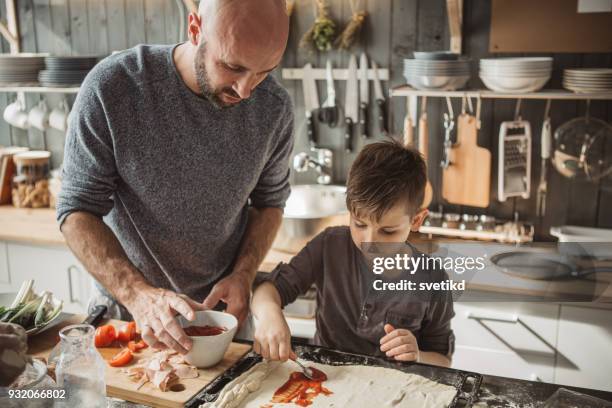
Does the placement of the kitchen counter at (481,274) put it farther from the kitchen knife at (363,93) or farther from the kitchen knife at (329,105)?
the kitchen knife at (329,105)

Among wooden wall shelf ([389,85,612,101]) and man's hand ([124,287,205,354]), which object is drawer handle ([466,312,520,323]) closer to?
wooden wall shelf ([389,85,612,101])

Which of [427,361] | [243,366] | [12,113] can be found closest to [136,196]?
[243,366]

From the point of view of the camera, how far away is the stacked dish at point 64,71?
3.03 metres

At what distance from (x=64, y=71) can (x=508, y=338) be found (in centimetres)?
223

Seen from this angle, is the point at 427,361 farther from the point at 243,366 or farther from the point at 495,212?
the point at 495,212

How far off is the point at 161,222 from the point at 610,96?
5.22 feet

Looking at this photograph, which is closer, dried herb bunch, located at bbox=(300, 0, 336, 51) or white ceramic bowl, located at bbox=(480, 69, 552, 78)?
white ceramic bowl, located at bbox=(480, 69, 552, 78)

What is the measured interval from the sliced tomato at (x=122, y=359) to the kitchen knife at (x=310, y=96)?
70.0 inches

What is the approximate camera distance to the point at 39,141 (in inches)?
139

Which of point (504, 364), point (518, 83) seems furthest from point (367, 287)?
point (518, 83)

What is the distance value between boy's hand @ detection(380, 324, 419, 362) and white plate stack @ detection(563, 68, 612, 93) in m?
1.40

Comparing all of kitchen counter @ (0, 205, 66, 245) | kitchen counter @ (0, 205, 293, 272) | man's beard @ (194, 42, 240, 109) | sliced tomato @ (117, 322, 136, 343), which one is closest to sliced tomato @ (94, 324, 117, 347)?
sliced tomato @ (117, 322, 136, 343)

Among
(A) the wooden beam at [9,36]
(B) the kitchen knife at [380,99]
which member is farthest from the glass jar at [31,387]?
(A) the wooden beam at [9,36]

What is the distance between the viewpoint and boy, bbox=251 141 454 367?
141 cm
